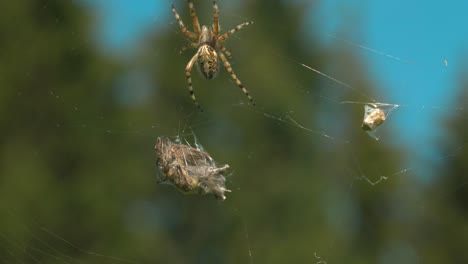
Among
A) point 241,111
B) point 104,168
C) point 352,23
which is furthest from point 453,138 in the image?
point 352,23

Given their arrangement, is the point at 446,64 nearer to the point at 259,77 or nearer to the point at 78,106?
the point at 78,106

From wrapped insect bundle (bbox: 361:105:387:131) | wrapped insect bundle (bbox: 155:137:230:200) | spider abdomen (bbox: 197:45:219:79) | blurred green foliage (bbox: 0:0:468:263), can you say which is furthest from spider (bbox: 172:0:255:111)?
blurred green foliage (bbox: 0:0:468:263)

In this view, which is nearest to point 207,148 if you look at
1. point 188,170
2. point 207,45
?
point 207,45

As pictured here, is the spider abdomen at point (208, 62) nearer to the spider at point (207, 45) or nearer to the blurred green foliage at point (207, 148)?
the spider at point (207, 45)

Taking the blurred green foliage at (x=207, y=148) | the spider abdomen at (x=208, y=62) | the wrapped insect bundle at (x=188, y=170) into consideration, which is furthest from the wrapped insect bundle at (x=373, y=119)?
the blurred green foliage at (x=207, y=148)

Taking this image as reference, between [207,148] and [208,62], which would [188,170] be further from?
[207,148]

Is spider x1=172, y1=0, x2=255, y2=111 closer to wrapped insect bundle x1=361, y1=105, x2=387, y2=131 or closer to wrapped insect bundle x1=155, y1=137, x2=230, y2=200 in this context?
wrapped insect bundle x1=155, y1=137, x2=230, y2=200
